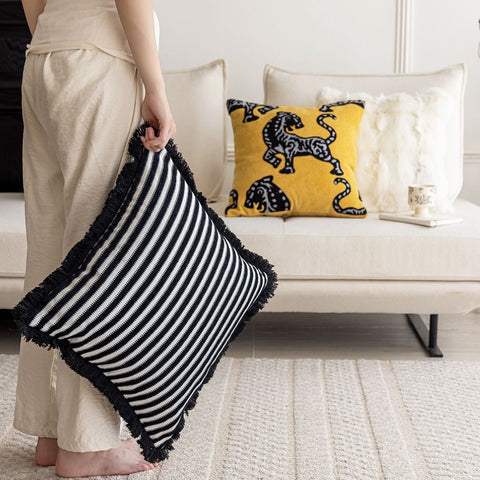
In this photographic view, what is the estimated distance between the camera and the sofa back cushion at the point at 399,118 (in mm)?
2613

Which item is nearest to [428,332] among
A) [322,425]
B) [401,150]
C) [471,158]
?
[401,150]

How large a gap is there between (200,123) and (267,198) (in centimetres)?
51

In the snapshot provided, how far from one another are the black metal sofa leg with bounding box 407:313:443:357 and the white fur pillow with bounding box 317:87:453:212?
1.42ft

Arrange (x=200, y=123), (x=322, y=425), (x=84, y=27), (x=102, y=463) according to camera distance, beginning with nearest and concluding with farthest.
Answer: (x=84, y=27) < (x=102, y=463) < (x=322, y=425) < (x=200, y=123)

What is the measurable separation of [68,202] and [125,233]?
150mm

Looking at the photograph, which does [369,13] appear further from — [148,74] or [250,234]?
[148,74]

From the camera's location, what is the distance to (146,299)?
1.36 m

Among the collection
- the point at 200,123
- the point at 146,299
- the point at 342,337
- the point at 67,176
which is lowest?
the point at 342,337

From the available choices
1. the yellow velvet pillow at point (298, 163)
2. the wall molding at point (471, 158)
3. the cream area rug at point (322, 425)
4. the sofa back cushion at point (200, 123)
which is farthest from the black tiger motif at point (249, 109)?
the wall molding at point (471, 158)

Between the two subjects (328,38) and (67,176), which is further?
(328,38)

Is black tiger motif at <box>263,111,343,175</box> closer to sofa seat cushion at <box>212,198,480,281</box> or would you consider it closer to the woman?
sofa seat cushion at <box>212,198,480,281</box>

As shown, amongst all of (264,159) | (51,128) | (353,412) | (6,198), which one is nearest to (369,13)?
(264,159)

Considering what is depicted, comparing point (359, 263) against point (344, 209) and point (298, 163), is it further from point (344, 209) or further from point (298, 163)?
point (298, 163)

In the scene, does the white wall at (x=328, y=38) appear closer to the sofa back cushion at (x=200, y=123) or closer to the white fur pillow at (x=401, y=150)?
the sofa back cushion at (x=200, y=123)
